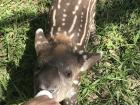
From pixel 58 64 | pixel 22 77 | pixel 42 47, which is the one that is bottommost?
pixel 22 77

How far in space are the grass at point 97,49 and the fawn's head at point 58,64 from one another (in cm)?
44

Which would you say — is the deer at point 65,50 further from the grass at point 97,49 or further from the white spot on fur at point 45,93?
the grass at point 97,49

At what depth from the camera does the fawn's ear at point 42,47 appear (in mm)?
3945

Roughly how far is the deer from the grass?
1.04 feet

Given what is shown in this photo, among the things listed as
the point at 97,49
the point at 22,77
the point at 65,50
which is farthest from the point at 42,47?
the point at 97,49

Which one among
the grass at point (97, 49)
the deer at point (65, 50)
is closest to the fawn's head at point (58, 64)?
the deer at point (65, 50)

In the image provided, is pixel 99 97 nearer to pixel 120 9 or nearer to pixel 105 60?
pixel 105 60

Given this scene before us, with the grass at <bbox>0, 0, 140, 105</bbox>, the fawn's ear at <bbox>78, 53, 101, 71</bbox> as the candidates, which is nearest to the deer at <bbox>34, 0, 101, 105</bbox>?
the fawn's ear at <bbox>78, 53, 101, 71</bbox>

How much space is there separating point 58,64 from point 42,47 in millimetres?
265

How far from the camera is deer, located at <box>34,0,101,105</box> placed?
→ 3787 mm

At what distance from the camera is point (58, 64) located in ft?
12.7

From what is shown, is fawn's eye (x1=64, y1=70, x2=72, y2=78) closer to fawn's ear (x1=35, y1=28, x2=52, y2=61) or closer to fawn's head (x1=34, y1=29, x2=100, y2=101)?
fawn's head (x1=34, y1=29, x2=100, y2=101)

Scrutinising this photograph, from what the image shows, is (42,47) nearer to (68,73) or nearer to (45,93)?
(68,73)

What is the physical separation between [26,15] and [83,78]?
0.88 metres
